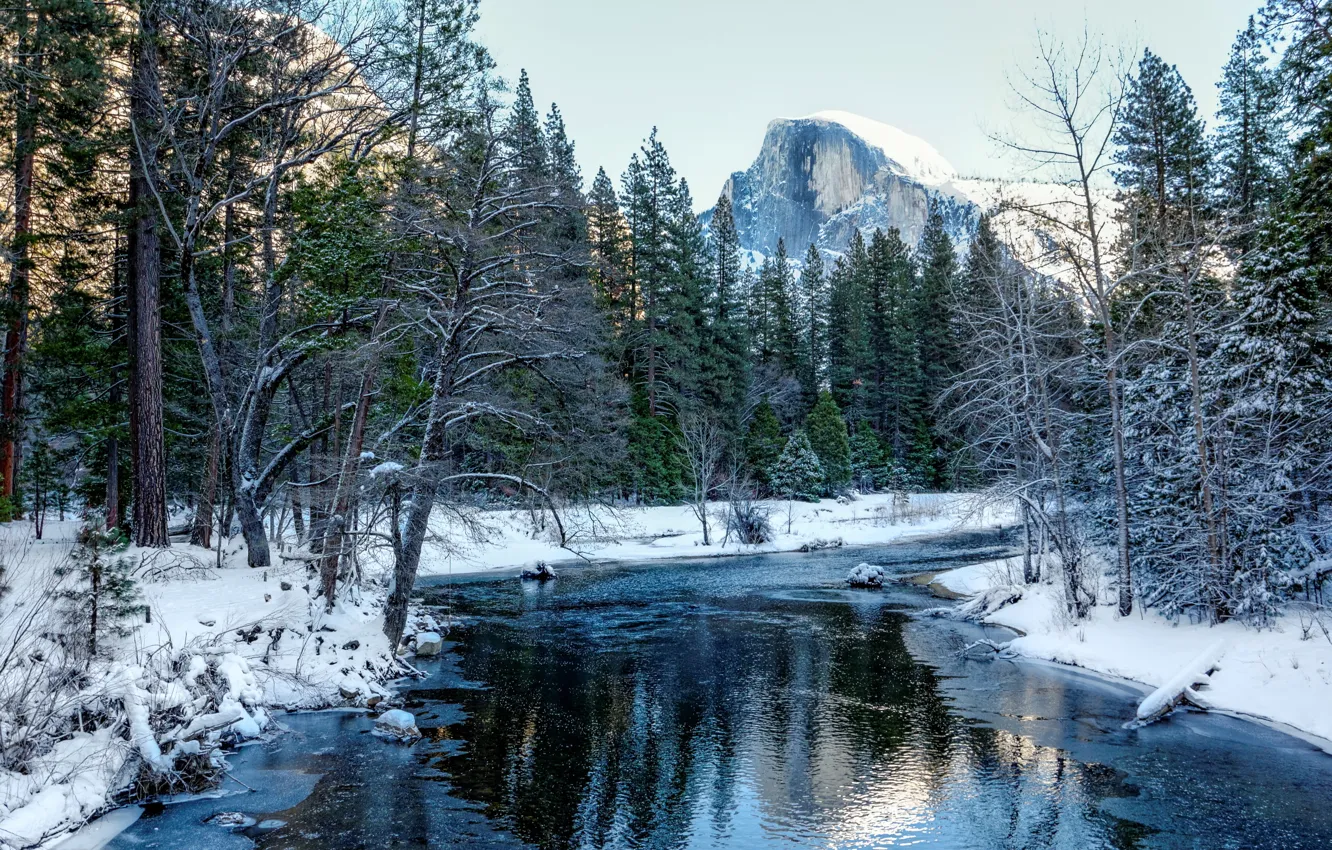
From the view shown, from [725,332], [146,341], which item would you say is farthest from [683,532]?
[146,341]

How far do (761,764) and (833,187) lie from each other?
14867 centimetres

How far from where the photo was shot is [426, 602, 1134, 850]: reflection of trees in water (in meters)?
Result: 7.67

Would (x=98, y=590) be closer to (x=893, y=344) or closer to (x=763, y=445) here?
(x=763, y=445)

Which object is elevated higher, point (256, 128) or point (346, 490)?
point (256, 128)

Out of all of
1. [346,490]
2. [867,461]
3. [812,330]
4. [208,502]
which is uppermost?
[812,330]

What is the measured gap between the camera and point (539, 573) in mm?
26234

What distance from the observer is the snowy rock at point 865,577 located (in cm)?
2333

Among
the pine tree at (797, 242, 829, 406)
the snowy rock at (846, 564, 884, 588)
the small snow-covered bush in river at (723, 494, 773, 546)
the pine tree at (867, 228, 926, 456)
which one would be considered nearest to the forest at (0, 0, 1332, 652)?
the snowy rock at (846, 564, 884, 588)

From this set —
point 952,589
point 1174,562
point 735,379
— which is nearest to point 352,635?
point 1174,562

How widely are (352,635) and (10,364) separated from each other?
10.6 meters

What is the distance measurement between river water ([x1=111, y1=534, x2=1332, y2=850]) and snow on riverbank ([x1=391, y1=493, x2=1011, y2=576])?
11.9 metres

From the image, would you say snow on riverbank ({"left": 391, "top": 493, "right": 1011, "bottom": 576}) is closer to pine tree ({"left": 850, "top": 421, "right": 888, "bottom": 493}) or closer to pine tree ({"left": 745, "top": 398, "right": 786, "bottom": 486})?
pine tree ({"left": 745, "top": 398, "right": 786, "bottom": 486})

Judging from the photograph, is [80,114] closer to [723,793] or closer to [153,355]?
[153,355]

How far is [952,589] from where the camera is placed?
22.2 meters
